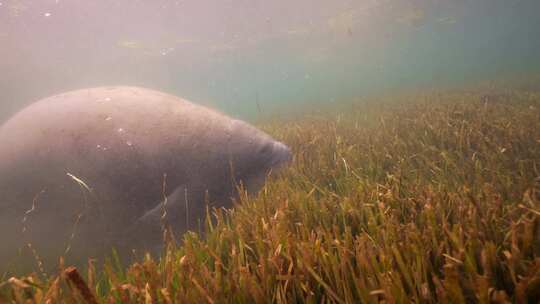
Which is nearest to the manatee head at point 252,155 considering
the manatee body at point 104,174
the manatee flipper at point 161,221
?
the manatee body at point 104,174

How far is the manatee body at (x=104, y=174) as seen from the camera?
255 cm

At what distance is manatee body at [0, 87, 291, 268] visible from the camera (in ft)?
8.36

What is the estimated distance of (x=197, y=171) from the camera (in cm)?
283

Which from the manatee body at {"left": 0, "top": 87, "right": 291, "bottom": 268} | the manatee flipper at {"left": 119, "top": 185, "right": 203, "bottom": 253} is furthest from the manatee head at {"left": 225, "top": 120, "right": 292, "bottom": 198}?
the manatee flipper at {"left": 119, "top": 185, "right": 203, "bottom": 253}

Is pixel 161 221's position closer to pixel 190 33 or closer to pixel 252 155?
pixel 252 155

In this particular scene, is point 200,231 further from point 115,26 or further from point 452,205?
point 115,26

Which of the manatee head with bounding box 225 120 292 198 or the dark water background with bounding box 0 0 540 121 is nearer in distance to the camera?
the manatee head with bounding box 225 120 292 198

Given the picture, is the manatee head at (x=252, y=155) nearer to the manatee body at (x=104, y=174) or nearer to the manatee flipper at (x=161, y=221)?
the manatee body at (x=104, y=174)

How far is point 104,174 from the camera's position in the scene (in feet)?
8.49

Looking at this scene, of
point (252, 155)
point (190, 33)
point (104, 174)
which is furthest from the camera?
point (190, 33)

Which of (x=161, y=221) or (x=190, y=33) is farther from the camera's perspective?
(x=190, y=33)

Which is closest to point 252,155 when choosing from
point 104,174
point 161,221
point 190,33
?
point 161,221

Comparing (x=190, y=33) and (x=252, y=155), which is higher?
(x=190, y=33)

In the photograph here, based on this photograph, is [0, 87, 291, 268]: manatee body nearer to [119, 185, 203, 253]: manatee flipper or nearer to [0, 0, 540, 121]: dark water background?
[119, 185, 203, 253]: manatee flipper
